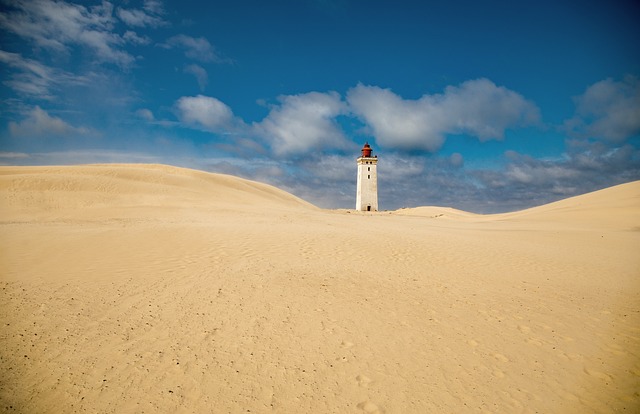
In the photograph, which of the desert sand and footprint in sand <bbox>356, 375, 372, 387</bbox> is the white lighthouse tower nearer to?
the desert sand

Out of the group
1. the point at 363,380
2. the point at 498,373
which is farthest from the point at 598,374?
the point at 363,380

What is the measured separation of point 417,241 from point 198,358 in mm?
11981

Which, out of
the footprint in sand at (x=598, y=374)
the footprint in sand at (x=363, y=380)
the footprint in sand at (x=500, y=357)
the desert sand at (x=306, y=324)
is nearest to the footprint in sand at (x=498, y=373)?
the desert sand at (x=306, y=324)

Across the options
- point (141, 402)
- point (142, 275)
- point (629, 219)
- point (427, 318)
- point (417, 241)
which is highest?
point (629, 219)

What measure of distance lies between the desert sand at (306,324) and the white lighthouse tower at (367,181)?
36.0m

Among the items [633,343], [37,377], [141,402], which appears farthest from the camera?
[633,343]

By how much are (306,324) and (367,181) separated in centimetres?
4503

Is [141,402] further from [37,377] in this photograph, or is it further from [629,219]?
[629,219]

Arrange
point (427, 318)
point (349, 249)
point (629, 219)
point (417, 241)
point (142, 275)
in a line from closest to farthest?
point (427, 318) → point (142, 275) → point (349, 249) → point (417, 241) → point (629, 219)

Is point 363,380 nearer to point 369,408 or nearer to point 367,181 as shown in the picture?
point 369,408

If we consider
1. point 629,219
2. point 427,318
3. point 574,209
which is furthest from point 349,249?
point 574,209

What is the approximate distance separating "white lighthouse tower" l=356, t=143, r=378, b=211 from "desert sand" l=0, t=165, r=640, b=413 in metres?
36.0

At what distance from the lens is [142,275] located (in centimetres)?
937

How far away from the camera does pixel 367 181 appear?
166 ft
